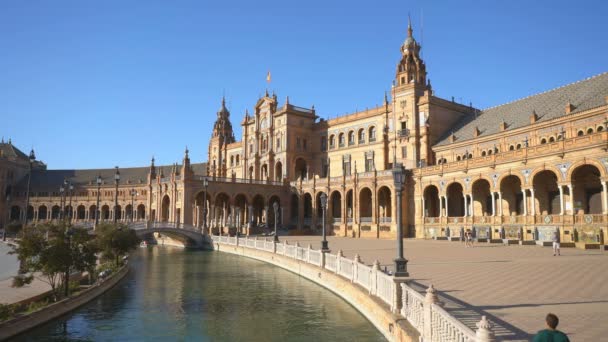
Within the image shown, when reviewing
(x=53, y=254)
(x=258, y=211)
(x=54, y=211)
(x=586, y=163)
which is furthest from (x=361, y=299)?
(x=54, y=211)

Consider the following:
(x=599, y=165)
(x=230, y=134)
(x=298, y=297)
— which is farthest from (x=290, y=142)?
(x=298, y=297)

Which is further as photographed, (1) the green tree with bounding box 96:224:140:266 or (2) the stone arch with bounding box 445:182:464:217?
(2) the stone arch with bounding box 445:182:464:217

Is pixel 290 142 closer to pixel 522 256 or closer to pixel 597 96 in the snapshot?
pixel 597 96

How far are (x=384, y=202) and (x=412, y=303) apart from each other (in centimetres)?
4724

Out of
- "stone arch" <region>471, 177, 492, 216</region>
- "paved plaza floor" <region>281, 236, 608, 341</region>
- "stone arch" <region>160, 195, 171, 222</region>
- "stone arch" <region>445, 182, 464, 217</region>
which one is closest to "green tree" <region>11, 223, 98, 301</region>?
"paved plaza floor" <region>281, 236, 608, 341</region>

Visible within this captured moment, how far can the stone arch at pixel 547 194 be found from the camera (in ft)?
124

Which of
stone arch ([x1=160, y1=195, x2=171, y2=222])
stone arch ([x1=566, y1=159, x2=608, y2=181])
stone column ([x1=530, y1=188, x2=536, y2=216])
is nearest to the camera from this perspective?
stone arch ([x1=566, y1=159, x2=608, y2=181])

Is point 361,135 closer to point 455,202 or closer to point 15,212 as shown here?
point 455,202

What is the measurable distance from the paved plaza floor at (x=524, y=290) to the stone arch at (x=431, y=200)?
85.9 ft

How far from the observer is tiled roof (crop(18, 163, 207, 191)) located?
104812mm

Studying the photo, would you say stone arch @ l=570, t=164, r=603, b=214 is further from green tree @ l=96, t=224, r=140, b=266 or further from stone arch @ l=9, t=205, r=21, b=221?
stone arch @ l=9, t=205, r=21, b=221

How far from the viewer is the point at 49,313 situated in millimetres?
16047

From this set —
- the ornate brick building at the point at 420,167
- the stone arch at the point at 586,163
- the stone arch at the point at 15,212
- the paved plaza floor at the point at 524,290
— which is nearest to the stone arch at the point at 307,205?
the ornate brick building at the point at 420,167

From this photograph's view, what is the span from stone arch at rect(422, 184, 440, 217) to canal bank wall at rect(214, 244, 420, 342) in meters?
22.7
